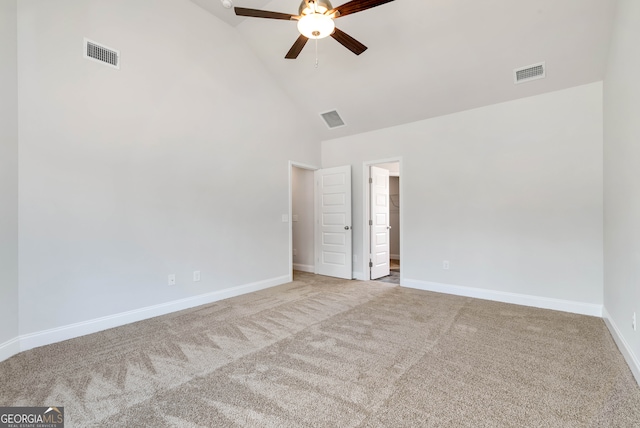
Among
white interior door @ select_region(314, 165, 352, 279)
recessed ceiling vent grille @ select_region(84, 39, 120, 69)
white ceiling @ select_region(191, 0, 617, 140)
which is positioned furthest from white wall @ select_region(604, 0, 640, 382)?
recessed ceiling vent grille @ select_region(84, 39, 120, 69)

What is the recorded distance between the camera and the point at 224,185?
160 inches

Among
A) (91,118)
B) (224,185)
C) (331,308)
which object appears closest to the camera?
(91,118)

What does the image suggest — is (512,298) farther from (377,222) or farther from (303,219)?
(303,219)

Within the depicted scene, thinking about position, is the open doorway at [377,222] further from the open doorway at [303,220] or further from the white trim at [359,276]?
the open doorway at [303,220]

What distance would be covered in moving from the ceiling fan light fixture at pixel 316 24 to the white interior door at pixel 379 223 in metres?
3.08

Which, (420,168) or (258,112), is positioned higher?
(258,112)

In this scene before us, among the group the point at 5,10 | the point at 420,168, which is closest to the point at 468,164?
the point at 420,168

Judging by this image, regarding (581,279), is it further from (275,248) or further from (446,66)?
(275,248)

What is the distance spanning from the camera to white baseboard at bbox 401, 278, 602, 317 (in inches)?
132

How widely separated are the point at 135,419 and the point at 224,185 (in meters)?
2.92

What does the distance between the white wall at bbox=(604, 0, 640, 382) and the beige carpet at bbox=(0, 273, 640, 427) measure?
0.31m

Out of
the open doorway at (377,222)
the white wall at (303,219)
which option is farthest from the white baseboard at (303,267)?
the open doorway at (377,222)

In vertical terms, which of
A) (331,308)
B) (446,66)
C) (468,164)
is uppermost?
(446,66)

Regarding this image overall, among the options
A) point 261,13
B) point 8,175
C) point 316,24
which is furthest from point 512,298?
point 8,175
